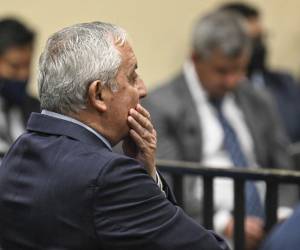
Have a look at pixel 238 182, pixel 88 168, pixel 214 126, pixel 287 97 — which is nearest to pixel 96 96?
pixel 88 168

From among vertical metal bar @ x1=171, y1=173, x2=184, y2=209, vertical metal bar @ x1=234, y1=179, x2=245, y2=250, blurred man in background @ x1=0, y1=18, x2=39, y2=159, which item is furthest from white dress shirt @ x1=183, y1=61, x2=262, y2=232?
vertical metal bar @ x1=234, y1=179, x2=245, y2=250

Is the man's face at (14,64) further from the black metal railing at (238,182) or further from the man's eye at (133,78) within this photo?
the man's eye at (133,78)

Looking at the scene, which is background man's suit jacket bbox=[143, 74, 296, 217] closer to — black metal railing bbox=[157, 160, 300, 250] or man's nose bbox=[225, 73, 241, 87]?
man's nose bbox=[225, 73, 241, 87]

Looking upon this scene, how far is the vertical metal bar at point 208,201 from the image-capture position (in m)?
4.05

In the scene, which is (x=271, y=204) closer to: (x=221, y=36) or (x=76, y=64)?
(x=76, y=64)

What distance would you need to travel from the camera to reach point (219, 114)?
17.6 feet

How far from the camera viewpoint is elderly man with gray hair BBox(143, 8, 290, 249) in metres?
5.10

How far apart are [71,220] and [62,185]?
0.09 metres

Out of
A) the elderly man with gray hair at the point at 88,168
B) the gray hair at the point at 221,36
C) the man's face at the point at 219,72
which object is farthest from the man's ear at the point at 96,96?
the gray hair at the point at 221,36

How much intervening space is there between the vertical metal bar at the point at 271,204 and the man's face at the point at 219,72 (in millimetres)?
1464

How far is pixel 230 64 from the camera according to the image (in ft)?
18.0

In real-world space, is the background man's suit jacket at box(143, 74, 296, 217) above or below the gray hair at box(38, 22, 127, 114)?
below

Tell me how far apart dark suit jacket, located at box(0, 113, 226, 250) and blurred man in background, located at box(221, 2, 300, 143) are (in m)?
4.21

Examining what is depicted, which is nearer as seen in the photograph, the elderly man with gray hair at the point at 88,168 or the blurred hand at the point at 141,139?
the elderly man with gray hair at the point at 88,168
